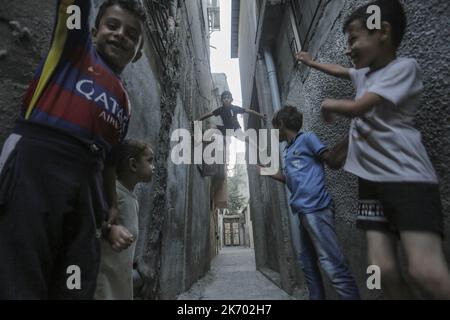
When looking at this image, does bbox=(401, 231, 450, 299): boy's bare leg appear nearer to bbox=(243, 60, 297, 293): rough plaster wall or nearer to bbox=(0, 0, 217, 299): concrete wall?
bbox=(0, 0, 217, 299): concrete wall

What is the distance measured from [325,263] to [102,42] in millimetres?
1900

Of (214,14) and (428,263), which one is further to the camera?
(214,14)

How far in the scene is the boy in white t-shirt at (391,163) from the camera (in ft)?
3.09

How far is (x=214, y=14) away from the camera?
570 inches

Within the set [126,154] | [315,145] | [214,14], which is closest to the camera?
→ [126,154]

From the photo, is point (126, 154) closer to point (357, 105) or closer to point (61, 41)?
point (61, 41)

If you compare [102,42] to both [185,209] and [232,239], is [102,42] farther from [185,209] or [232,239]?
[232,239]

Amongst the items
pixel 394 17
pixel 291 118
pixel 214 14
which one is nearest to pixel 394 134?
pixel 394 17

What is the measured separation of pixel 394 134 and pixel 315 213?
3.09 feet

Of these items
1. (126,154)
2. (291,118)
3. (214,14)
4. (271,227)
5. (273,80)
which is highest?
(214,14)

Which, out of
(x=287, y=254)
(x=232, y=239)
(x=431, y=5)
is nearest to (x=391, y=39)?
(x=431, y=5)

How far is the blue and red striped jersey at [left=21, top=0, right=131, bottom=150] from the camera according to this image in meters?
1.02

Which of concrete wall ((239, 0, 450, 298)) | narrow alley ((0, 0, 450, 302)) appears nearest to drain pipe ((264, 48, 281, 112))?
concrete wall ((239, 0, 450, 298))

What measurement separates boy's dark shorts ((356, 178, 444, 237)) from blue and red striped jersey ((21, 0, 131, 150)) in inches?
49.0
